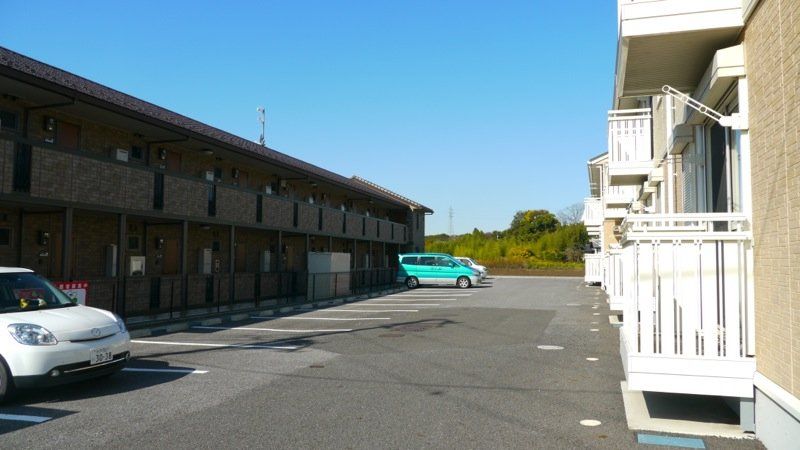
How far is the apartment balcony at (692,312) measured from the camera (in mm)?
5469

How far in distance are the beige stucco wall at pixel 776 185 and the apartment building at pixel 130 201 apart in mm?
12008

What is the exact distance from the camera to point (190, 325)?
571 inches

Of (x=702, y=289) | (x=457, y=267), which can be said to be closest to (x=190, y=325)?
(x=702, y=289)

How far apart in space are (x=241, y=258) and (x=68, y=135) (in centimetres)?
895

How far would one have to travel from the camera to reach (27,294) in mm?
7902

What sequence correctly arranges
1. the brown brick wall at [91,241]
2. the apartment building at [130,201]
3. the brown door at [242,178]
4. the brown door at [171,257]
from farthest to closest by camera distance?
the brown door at [242,178] → the brown door at [171,257] → the brown brick wall at [91,241] → the apartment building at [130,201]

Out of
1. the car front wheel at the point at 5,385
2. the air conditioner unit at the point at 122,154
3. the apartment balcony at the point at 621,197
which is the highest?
the air conditioner unit at the point at 122,154

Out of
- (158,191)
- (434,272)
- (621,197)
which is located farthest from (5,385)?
(434,272)

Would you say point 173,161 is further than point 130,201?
Yes

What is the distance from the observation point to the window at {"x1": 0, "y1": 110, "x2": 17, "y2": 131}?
13.1m

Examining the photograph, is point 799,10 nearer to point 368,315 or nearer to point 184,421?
point 184,421

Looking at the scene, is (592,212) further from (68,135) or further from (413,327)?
(68,135)

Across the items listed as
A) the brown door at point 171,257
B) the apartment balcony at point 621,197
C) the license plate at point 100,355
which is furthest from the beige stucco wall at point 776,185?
the apartment balcony at point 621,197

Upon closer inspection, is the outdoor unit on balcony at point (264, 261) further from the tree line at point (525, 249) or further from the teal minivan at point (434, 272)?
the tree line at point (525, 249)
